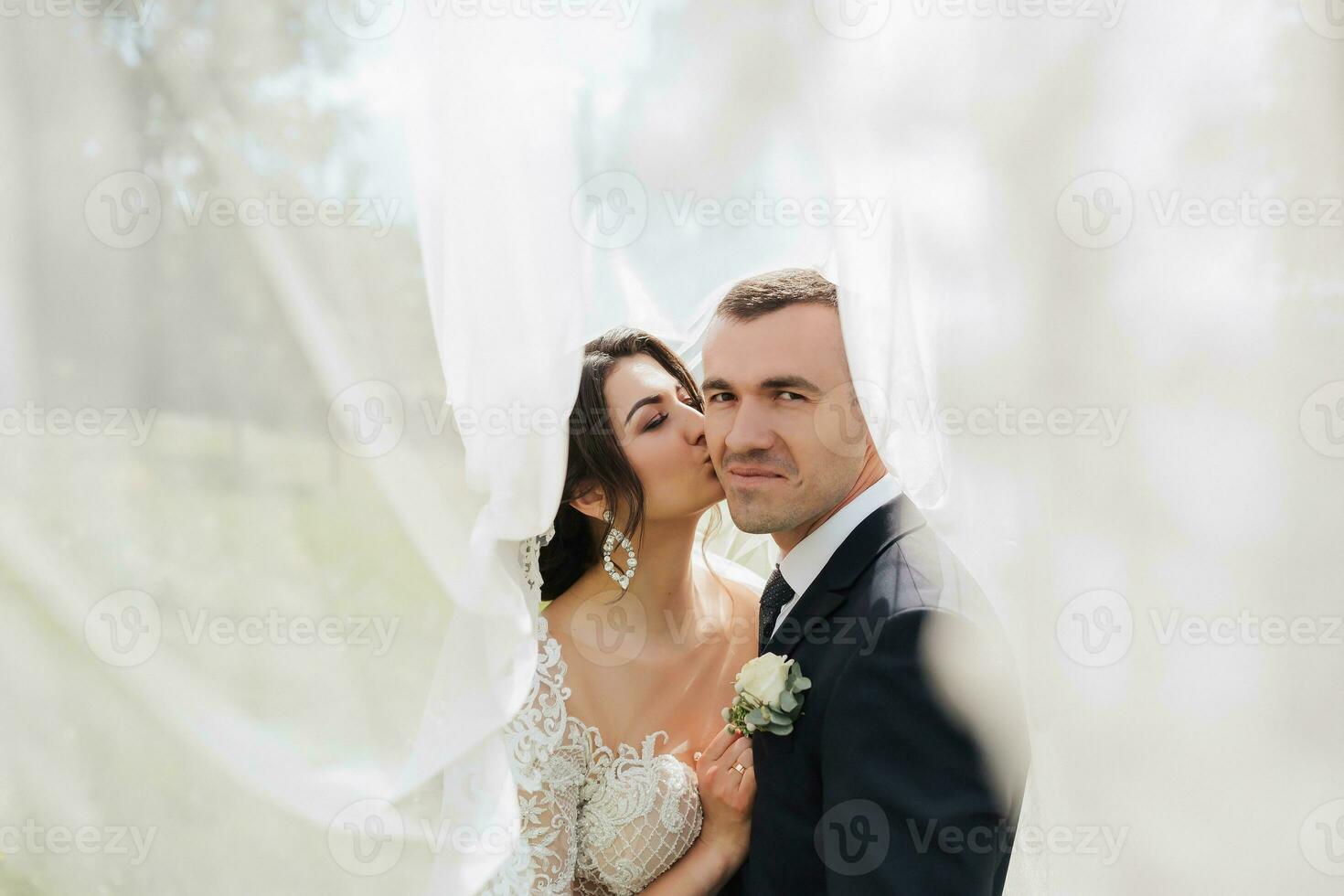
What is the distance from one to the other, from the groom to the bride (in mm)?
145

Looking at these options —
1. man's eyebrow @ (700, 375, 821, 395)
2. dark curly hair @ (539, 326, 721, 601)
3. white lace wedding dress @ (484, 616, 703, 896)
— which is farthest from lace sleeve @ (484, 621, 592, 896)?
man's eyebrow @ (700, 375, 821, 395)

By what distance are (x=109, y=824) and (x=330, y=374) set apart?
3.50ft

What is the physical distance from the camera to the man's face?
1817mm

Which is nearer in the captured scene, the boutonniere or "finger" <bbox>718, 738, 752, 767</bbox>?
the boutonniere

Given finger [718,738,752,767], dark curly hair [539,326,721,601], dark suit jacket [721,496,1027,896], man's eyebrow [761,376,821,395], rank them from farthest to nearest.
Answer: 1. dark curly hair [539,326,721,601]
2. finger [718,738,752,767]
3. man's eyebrow [761,376,821,395]
4. dark suit jacket [721,496,1027,896]

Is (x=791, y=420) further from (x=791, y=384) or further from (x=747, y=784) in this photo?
(x=747, y=784)

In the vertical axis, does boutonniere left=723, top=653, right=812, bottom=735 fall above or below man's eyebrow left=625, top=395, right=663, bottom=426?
below

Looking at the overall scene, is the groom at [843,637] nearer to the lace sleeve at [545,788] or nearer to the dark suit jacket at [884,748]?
the dark suit jacket at [884,748]

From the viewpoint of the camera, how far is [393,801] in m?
1.94

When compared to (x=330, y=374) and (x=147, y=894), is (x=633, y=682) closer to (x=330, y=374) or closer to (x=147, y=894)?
(x=330, y=374)

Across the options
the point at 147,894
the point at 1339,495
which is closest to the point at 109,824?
the point at 147,894

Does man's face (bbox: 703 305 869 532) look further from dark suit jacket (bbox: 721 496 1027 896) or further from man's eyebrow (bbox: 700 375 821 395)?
dark suit jacket (bbox: 721 496 1027 896)

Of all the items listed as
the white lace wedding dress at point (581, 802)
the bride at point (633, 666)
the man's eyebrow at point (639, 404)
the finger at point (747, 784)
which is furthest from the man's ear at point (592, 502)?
the finger at point (747, 784)

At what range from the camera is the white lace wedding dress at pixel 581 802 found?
1.90 m
